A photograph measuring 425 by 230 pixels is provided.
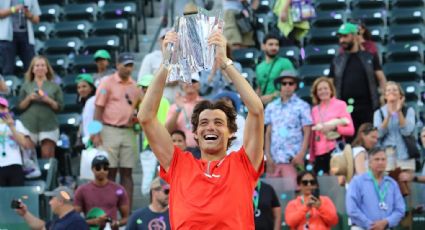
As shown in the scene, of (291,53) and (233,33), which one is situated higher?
(233,33)

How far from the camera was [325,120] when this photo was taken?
44.0 feet

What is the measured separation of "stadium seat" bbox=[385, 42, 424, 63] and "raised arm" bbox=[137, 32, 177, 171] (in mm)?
9042

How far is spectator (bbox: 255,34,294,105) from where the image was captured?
47.9 ft

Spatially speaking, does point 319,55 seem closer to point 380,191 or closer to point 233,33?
point 233,33

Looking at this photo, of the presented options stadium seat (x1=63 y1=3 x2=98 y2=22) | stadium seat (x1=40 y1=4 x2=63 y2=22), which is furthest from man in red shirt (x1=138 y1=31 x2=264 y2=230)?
stadium seat (x1=40 y1=4 x2=63 y2=22)

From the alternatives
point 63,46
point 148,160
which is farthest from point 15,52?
point 148,160

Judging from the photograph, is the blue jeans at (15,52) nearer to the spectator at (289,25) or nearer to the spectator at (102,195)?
the spectator at (289,25)

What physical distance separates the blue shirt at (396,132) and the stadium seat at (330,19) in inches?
157

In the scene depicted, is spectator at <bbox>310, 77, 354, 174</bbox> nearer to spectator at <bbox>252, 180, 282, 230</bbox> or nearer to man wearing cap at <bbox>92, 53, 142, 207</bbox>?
spectator at <bbox>252, 180, 282, 230</bbox>

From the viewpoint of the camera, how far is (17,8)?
1620 cm

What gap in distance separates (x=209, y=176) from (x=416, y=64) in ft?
28.8

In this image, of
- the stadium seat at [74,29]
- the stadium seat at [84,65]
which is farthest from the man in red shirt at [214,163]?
the stadium seat at [74,29]

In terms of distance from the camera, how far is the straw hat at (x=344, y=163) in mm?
12805

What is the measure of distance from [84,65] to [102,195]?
4310 mm
